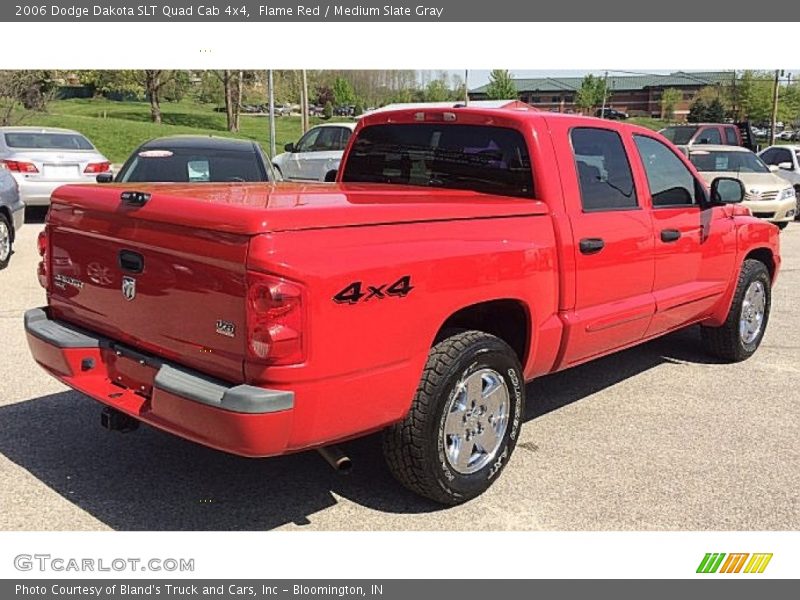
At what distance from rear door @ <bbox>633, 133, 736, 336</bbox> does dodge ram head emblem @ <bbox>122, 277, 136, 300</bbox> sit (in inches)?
127

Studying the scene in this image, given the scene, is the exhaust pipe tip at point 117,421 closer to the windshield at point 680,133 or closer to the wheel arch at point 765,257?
the wheel arch at point 765,257

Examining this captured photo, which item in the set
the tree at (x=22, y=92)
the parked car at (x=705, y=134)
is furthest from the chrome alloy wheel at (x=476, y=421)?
the tree at (x=22, y=92)

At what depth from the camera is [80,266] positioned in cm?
392

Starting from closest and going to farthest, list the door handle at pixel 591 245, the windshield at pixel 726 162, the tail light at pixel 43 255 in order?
the tail light at pixel 43 255
the door handle at pixel 591 245
the windshield at pixel 726 162

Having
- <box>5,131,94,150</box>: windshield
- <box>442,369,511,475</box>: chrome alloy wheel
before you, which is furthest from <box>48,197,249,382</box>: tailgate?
<box>5,131,94,150</box>: windshield

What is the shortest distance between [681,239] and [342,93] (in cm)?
7726

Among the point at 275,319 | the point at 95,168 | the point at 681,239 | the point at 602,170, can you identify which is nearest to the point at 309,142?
the point at 95,168

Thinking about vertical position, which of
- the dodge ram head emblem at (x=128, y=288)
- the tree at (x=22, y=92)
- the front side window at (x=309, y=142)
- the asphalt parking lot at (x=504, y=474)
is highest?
the tree at (x=22, y=92)

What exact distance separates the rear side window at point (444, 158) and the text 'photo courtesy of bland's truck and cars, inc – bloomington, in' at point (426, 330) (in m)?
0.01

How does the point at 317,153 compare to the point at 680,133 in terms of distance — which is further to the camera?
the point at 680,133

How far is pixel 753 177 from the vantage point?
51.3ft

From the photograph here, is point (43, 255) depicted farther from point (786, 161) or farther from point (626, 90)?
point (626, 90)

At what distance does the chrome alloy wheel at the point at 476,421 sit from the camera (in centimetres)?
384

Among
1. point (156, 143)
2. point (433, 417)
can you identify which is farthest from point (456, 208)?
point (156, 143)
